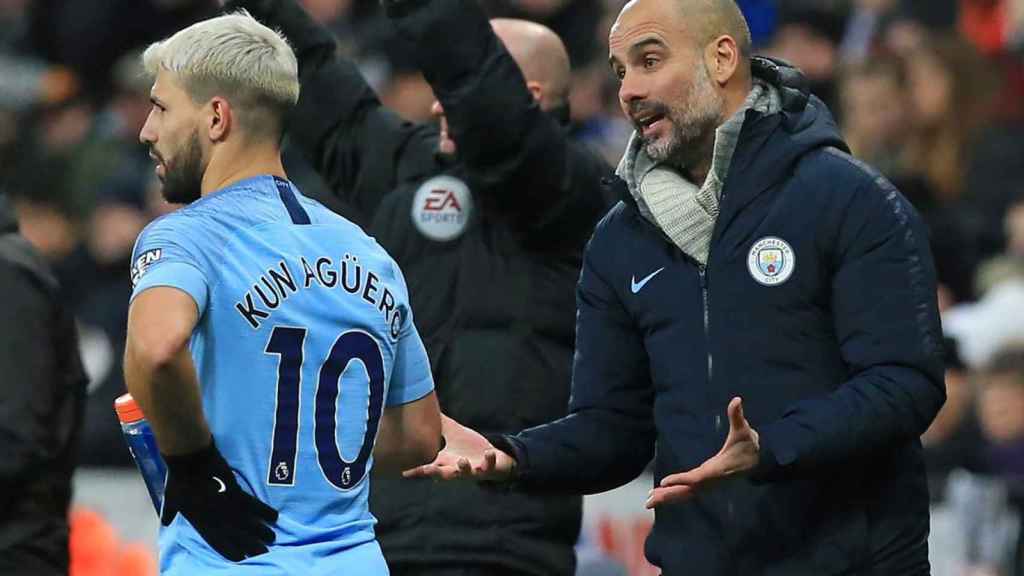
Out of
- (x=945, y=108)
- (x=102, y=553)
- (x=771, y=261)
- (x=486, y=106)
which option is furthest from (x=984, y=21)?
(x=771, y=261)

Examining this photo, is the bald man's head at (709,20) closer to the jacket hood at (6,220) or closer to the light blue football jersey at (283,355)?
the light blue football jersey at (283,355)

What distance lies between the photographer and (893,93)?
852cm

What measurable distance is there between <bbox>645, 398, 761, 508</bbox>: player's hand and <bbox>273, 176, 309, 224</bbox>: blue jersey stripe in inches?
33.8

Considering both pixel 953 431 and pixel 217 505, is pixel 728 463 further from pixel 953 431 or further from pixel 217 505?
pixel 953 431

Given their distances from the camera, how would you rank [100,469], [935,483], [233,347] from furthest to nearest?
[100,469]
[935,483]
[233,347]

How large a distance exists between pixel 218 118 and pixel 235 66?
104 mm

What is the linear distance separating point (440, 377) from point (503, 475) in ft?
3.10

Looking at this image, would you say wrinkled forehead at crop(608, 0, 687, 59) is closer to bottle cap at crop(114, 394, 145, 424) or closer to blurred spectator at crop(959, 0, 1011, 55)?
bottle cap at crop(114, 394, 145, 424)

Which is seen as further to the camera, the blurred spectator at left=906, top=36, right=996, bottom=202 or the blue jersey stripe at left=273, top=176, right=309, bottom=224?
the blurred spectator at left=906, top=36, right=996, bottom=202

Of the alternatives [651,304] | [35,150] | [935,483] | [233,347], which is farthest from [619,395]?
[35,150]

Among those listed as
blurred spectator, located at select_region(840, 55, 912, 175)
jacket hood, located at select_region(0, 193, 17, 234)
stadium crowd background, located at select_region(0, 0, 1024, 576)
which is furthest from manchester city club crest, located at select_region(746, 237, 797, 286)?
blurred spectator, located at select_region(840, 55, 912, 175)

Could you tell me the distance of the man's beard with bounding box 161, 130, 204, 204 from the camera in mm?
3836

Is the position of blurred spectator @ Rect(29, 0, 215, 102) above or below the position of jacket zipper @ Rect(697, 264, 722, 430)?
above

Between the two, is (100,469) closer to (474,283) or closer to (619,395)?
(474,283)
